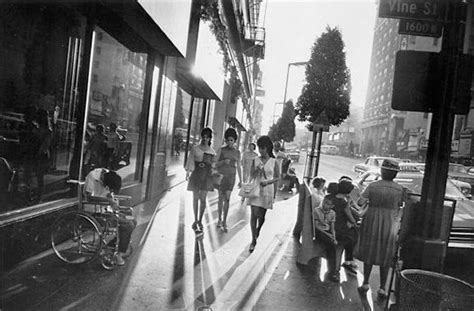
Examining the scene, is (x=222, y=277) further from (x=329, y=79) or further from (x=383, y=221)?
(x=329, y=79)

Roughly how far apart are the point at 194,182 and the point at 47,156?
2.49 metres

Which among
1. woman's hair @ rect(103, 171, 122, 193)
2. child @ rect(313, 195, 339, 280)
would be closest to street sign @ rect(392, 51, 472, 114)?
child @ rect(313, 195, 339, 280)

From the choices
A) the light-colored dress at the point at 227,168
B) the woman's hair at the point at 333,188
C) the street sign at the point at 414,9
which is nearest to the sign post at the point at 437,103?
the street sign at the point at 414,9

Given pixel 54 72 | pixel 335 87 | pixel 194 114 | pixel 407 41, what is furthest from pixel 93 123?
pixel 407 41

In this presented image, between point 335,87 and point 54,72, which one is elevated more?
point 335,87

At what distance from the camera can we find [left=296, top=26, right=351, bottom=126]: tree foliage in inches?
725

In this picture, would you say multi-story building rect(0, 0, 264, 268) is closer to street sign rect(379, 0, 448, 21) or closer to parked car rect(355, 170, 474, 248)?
street sign rect(379, 0, 448, 21)

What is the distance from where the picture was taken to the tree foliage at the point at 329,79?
60.4 feet

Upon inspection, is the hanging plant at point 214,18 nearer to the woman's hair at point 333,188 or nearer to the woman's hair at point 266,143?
the woman's hair at point 266,143

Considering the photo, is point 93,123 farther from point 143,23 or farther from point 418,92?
point 418,92

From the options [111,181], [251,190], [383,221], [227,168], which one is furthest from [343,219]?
[111,181]

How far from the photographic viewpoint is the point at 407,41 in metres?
65.3

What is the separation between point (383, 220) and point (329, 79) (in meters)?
14.3

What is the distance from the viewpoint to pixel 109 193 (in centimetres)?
512
